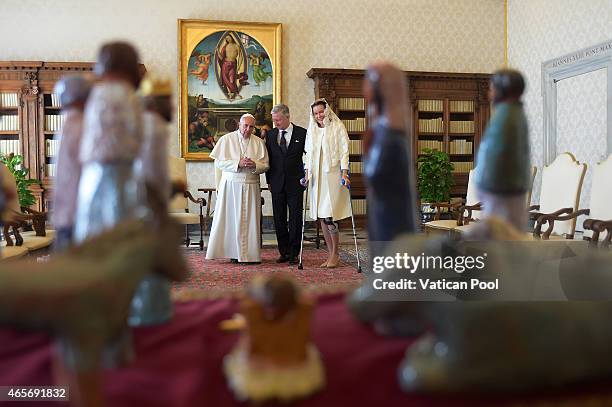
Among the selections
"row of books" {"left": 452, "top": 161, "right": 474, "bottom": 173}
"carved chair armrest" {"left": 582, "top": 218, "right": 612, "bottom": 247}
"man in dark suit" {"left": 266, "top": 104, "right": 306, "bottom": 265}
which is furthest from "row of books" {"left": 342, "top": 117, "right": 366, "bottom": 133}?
"carved chair armrest" {"left": 582, "top": 218, "right": 612, "bottom": 247}

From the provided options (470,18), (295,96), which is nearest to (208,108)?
(295,96)

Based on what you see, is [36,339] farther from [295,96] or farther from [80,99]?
[295,96]

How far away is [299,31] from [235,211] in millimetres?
5212

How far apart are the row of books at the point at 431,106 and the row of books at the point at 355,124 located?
1192 millimetres

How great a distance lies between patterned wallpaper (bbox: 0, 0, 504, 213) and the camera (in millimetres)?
9844

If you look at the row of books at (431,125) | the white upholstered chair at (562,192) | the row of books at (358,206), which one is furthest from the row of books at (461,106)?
the white upholstered chair at (562,192)

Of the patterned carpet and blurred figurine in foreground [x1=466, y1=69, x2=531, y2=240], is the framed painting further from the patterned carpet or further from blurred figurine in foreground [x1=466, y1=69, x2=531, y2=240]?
blurred figurine in foreground [x1=466, y1=69, x2=531, y2=240]

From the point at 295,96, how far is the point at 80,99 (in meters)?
9.27

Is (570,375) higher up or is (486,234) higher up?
(486,234)

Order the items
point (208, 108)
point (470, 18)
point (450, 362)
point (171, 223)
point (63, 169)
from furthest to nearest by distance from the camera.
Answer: point (470, 18) → point (208, 108) → point (63, 169) → point (171, 223) → point (450, 362)

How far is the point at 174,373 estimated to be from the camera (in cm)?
117

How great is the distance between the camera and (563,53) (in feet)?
30.3

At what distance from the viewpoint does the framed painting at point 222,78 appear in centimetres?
1020

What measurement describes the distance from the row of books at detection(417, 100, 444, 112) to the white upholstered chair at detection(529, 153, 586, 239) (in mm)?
5542
